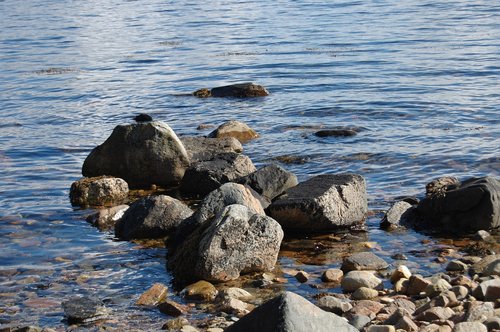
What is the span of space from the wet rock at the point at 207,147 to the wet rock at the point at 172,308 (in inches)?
194

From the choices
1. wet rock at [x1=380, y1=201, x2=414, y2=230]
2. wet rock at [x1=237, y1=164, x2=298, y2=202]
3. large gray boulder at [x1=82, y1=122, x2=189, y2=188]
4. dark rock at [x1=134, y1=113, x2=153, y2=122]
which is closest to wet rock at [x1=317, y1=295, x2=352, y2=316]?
wet rock at [x1=380, y1=201, x2=414, y2=230]

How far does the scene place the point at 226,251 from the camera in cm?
802

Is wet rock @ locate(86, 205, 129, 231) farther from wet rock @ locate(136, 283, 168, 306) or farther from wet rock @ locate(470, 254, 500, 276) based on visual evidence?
wet rock @ locate(470, 254, 500, 276)

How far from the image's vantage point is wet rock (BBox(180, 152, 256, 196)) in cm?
1098

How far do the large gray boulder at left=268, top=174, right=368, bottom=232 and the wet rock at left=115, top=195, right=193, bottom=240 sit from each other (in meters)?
1.04

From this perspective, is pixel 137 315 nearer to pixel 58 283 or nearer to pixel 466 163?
pixel 58 283

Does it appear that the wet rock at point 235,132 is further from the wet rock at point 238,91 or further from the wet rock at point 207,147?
the wet rock at point 238,91

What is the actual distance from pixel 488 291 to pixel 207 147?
21.4ft

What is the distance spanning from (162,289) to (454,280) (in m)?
2.54

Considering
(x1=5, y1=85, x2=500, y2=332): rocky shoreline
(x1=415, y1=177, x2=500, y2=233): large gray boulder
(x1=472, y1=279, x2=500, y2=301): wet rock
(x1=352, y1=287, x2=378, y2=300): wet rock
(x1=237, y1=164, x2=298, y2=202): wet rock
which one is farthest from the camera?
(x1=237, y1=164, x2=298, y2=202): wet rock

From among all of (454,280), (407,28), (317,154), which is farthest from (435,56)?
(454,280)

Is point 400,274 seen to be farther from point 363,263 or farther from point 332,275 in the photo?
point 332,275

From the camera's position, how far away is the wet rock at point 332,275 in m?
7.96

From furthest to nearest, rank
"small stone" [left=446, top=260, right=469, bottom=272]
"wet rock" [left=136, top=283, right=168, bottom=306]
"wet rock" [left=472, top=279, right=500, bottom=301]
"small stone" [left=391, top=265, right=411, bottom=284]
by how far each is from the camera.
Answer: "small stone" [left=446, top=260, right=469, bottom=272] → "small stone" [left=391, top=265, right=411, bottom=284] → "wet rock" [left=136, top=283, right=168, bottom=306] → "wet rock" [left=472, top=279, right=500, bottom=301]
